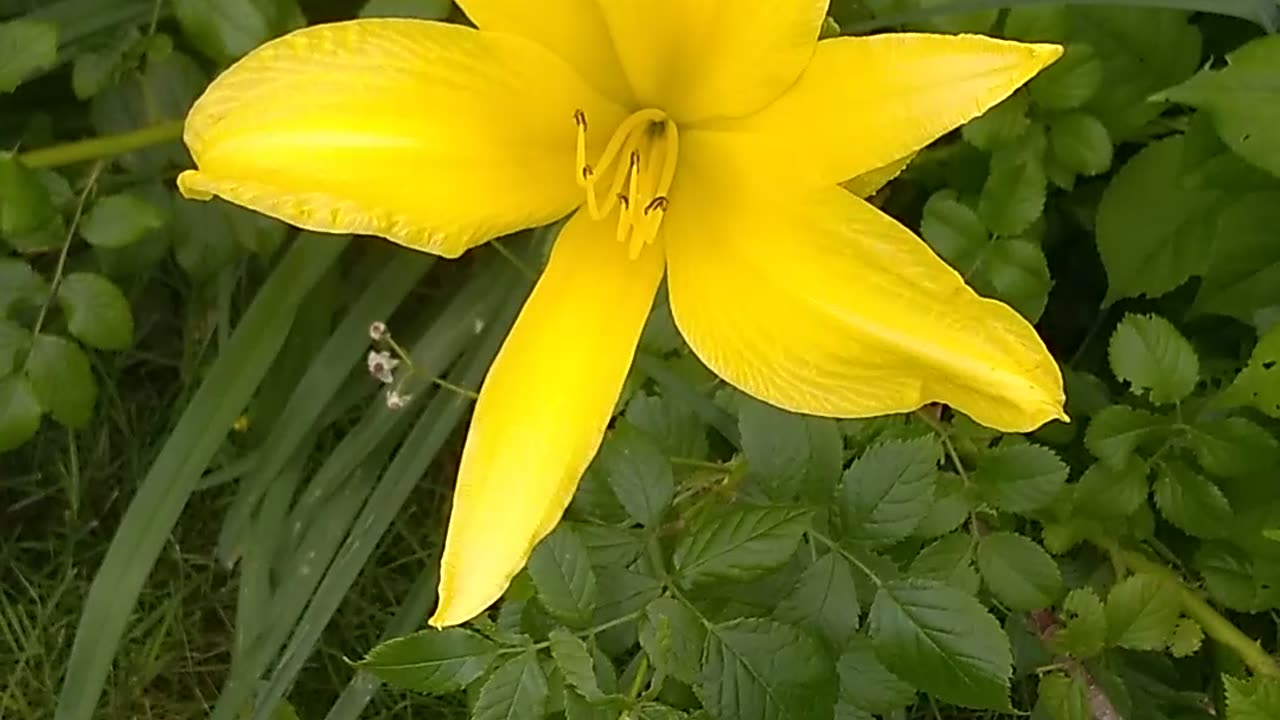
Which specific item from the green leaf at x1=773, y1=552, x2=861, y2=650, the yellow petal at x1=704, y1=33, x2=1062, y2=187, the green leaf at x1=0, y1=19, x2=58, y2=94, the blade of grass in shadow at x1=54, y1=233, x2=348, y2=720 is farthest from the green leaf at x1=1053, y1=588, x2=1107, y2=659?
the green leaf at x1=0, y1=19, x2=58, y2=94

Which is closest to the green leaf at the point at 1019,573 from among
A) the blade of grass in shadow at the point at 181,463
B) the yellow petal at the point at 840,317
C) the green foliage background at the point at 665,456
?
A: the green foliage background at the point at 665,456

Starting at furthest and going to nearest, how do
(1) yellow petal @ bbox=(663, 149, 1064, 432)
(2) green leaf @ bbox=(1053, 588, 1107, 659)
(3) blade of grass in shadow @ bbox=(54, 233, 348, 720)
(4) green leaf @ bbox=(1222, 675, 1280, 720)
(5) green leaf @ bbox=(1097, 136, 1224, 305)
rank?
(3) blade of grass in shadow @ bbox=(54, 233, 348, 720) < (5) green leaf @ bbox=(1097, 136, 1224, 305) < (2) green leaf @ bbox=(1053, 588, 1107, 659) < (4) green leaf @ bbox=(1222, 675, 1280, 720) < (1) yellow petal @ bbox=(663, 149, 1064, 432)

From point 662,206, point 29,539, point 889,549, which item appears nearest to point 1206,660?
point 889,549

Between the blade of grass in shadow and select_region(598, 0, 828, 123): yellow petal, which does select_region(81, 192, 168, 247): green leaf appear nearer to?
the blade of grass in shadow

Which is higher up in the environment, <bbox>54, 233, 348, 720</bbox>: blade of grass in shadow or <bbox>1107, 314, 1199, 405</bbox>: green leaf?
<bbox>1107, 314, 1199, 405</bbox>: green leaf

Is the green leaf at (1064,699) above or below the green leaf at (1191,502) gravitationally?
below

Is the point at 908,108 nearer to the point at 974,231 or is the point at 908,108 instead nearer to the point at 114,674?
the point at 974,231

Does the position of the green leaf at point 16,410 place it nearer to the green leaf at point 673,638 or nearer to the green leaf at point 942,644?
the green leaf at point 673,638

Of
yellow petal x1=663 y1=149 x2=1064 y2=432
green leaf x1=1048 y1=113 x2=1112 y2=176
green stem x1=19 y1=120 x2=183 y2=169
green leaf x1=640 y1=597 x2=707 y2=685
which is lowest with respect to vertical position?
green leaf x1=640 y1=597 x2=707 y2=685
